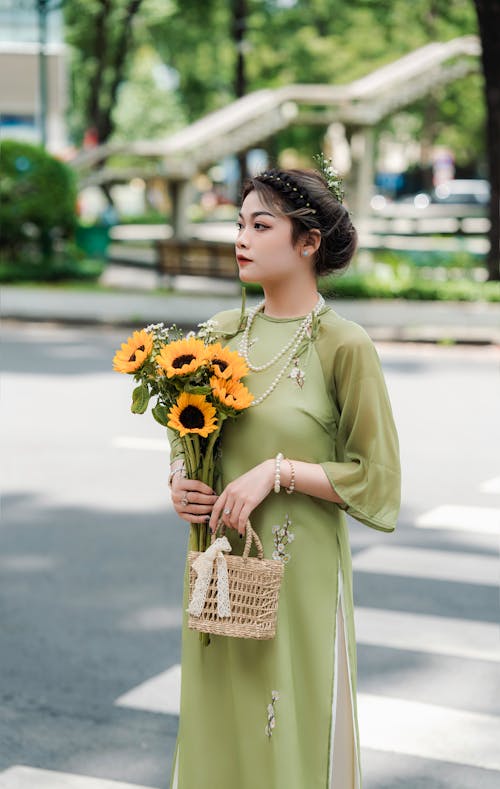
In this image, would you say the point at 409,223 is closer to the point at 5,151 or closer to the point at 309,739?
the point at 5,151

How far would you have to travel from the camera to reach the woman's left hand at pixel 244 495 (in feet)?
10.4

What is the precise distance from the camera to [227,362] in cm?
324

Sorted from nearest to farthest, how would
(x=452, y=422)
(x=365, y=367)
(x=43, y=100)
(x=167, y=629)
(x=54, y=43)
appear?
(x=365, y=367)
(x=167, y=629)
(x=452, y=422)
(x=43, y=100)
(x=54, y=43)

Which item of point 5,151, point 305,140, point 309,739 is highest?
point 305,140

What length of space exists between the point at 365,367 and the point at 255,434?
0.31 metres

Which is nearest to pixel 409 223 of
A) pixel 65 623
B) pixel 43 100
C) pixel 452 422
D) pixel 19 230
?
pixel 43 100

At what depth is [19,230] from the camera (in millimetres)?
23375

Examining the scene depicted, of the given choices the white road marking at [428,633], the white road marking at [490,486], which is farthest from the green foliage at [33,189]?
the white road marking at [428,633]

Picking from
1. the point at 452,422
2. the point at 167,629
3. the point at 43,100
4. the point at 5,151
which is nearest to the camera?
the point at 167,629

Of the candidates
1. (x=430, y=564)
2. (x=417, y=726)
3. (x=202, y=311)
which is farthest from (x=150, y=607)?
(x=202, y=311)

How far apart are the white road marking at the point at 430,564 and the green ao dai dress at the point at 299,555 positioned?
3.84 metres

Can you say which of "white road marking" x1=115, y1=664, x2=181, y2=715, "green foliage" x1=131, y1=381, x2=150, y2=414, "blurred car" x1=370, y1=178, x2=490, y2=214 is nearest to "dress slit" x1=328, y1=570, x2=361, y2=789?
"green foliage" x1=131, y1=381, x2=150, y2=414

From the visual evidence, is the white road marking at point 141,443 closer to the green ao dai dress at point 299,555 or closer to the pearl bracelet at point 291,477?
the green ao dai dress at point 299,555

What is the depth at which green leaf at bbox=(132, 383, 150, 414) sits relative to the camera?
3.32 metres
